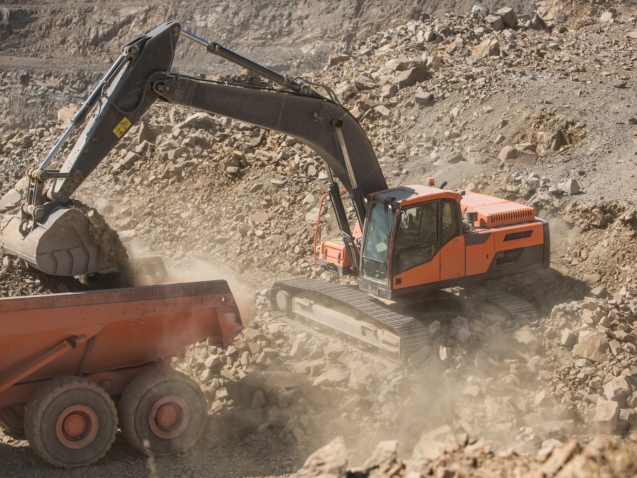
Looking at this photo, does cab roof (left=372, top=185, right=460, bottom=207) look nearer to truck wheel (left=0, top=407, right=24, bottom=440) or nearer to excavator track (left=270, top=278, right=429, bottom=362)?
excavator track (left=270, top=278, right=429, bottom=362)

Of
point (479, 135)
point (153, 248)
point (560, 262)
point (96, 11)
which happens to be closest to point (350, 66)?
point (479, 135)

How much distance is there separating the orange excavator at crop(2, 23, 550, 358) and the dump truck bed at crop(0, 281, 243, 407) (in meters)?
0.92

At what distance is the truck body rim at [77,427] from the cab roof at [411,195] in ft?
14.3

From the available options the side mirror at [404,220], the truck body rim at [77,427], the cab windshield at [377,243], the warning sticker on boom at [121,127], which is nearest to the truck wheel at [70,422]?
the truck body rim at [77,427]

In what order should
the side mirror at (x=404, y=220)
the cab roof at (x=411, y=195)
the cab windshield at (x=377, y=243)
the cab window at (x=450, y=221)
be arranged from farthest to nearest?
the cab window at (x=450, y=221) < the cab windshield at (x=377, y=243) < the cab roof at (x=411, y=195) < the side mirror at (x=404, y=220)

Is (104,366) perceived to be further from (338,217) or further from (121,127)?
(338,217)

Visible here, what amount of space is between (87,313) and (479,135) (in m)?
10.1

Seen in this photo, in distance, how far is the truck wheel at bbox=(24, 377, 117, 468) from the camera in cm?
725

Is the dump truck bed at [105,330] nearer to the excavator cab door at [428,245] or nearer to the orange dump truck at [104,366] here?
the orange dump truck at [104,366]

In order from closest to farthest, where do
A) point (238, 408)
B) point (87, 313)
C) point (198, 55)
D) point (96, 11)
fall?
point (87, 313) < point (238, 408) < point (198, 55) < point (96, 11)

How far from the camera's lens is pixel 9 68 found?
95.7 ft

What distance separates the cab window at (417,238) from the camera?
9695mm

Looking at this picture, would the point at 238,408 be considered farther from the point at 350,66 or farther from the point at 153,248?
the point at 350,66

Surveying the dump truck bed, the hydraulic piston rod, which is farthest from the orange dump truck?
the hydraulic piston rod
